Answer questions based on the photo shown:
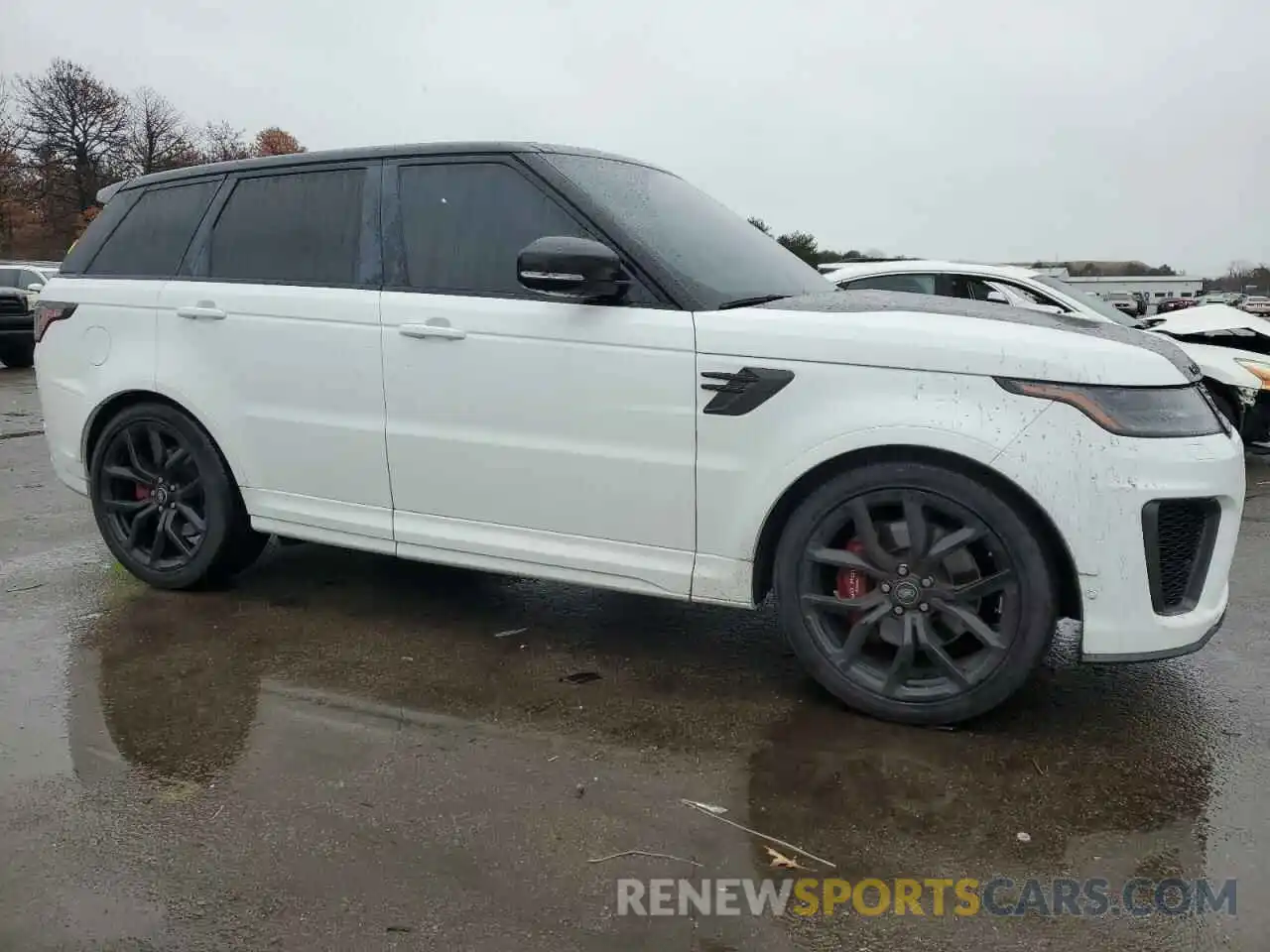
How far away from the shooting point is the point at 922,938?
2230 mm

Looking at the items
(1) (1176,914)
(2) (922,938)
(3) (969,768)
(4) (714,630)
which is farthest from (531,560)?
(1) (1176,914)

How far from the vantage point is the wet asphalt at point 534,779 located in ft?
7.53

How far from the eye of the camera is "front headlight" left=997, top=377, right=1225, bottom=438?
2.92 metres

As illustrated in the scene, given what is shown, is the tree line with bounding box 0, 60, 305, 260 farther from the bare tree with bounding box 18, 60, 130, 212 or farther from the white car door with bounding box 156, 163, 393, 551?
A: the white car door with bounding box 156, 163, 393, 551

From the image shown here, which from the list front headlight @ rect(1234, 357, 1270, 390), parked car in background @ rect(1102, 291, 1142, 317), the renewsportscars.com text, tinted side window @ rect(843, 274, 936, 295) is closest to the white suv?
the renewsportscars.com text

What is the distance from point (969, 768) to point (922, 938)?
0.84 m

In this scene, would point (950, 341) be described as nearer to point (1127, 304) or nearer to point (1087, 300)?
point (1087, 300)

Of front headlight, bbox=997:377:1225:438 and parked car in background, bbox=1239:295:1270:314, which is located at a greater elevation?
front headlight, bbox=997:377:1225:438

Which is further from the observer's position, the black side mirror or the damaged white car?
the damaged white car

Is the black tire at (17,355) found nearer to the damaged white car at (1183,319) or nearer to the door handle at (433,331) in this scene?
the damaged white car at (1183,319)

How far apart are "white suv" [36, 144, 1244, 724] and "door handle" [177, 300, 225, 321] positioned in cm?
1

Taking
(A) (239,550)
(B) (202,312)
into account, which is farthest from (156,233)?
(A) (239,550)

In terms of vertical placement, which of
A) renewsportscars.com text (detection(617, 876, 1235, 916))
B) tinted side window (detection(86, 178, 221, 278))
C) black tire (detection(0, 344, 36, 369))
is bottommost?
renewsportscars.com text (detection(617, 876, 1235, 916))

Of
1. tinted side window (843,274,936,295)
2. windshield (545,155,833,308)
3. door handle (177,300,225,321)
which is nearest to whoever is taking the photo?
windshield (545,155,833,308)
